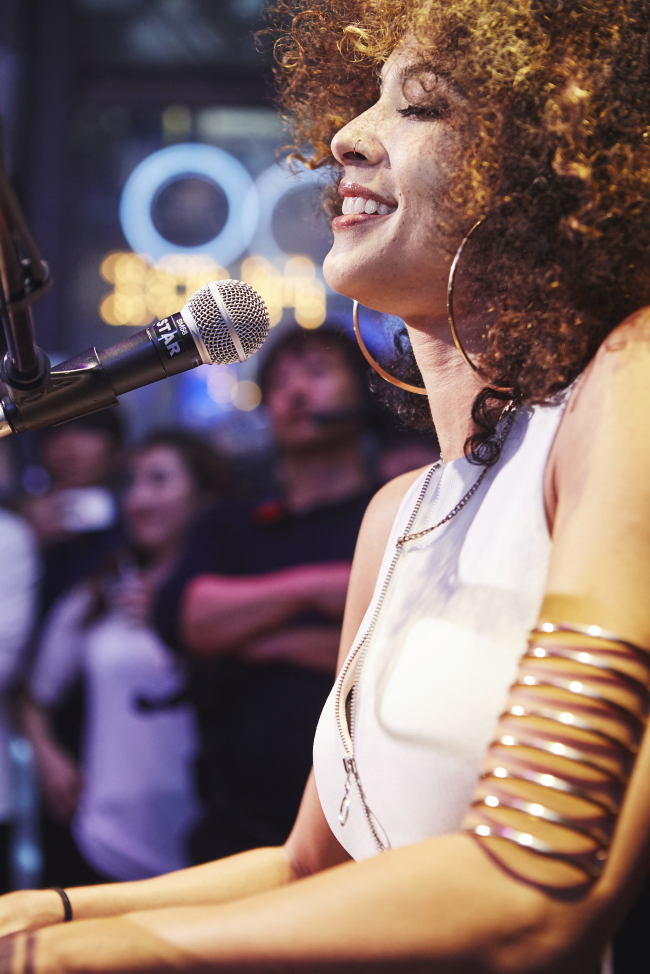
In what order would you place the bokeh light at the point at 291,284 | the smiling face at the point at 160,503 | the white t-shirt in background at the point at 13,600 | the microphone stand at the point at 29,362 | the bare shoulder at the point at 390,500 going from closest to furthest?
the microphone stand at the point at 29,362
the bare shoulder at the point at 390,500
the white t-shirt in background at the point at 13,600
the smiling face at the point at 160,503
the bokeh light at the point at 291,284

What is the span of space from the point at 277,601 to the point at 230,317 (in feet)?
5.15

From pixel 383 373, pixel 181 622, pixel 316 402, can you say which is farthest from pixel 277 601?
pixel 383 373

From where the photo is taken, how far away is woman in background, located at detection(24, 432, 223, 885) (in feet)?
9.43

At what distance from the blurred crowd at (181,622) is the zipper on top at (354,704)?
129 cm

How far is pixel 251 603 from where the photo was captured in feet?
8.34

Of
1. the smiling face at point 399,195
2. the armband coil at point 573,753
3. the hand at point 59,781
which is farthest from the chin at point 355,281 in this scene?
the hand at point 59,781

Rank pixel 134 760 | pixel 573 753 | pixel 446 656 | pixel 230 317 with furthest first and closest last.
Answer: pixel 134 760
pixel 230 317
pixel 446 656
pixel 573 753

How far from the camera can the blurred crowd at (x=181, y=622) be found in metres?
2.46

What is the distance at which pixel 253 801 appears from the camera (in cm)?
241

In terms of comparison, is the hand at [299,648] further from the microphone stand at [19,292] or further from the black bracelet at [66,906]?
the microphone stand at [19,292]

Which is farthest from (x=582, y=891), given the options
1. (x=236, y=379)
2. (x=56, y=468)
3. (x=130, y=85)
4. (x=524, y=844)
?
(x=130, y=85)

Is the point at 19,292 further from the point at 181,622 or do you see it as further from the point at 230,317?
the point at 181,622

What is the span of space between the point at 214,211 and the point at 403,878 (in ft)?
20.5

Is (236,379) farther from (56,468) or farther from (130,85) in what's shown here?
(56,468)
